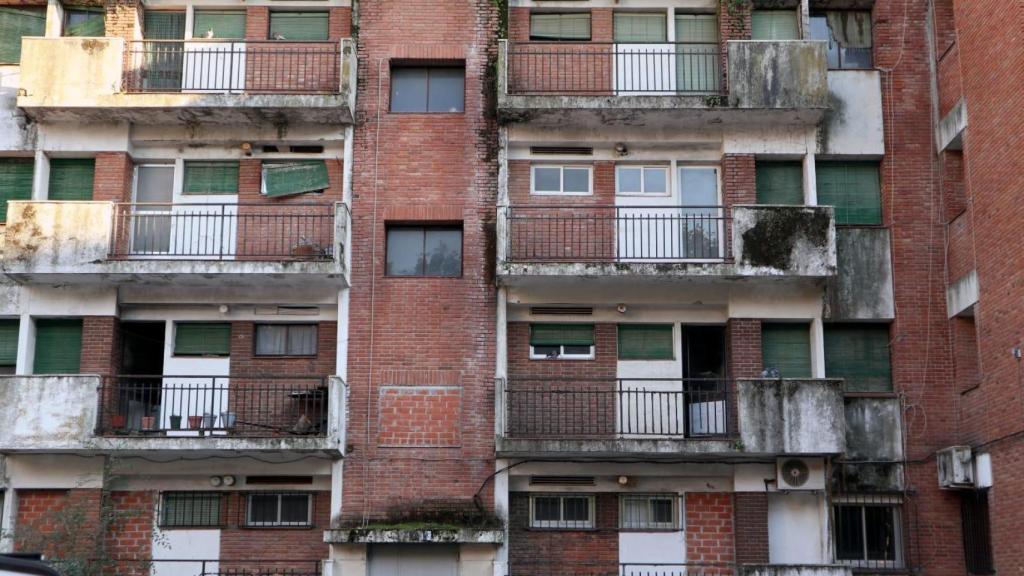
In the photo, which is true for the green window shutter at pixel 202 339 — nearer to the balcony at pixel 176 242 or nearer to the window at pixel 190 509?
the balcony at pixel 176 242

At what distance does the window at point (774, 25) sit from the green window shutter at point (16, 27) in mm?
13060

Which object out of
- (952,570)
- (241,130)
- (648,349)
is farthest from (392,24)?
(952,570)

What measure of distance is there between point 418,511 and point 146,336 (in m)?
6.05

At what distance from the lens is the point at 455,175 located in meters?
22.7

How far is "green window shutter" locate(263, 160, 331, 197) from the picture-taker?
23062mm

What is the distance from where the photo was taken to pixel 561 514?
2200 cm

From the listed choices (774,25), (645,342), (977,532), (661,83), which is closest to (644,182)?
(661,83)

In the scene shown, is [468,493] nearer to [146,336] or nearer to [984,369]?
[146,336]

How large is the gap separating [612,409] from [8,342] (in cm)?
1060

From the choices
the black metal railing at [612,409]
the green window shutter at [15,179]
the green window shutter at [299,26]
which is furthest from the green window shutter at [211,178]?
the black metal railing at [612,409]

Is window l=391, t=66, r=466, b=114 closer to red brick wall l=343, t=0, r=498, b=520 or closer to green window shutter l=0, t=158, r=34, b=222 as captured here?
red brick wall l=343, t=0, r=498, b=520

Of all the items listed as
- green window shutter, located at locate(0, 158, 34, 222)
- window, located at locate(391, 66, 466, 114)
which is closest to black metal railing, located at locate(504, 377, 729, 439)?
window, located at locate(391, 66, 466, 114)

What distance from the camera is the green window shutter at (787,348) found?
2236 centimetres

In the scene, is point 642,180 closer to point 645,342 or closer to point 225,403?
point 645,342
